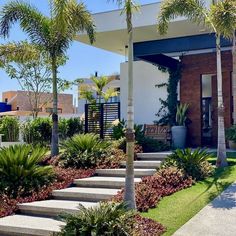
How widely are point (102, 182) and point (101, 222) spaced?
153 inches

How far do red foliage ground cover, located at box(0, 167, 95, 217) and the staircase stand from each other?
0.19 metres

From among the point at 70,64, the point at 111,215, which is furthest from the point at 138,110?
the point at 111,215

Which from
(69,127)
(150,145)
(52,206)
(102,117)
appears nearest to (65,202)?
(52,206)

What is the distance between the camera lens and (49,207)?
896 centimetres

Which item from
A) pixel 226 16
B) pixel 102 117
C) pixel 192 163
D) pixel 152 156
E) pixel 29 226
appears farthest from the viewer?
pixel 102 117

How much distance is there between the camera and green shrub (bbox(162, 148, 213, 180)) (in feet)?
35.5

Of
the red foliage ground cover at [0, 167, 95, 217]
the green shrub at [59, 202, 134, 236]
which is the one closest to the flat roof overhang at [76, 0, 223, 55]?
the red foliage ground cover at [0, 167, 95, 217]

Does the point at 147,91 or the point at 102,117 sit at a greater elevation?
the point at 147,91

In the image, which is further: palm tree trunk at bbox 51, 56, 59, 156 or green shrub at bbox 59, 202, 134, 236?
palm tree trunk at bbox 51, 56, 59, 156

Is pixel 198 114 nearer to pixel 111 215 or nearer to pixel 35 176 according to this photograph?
pixel 35 176

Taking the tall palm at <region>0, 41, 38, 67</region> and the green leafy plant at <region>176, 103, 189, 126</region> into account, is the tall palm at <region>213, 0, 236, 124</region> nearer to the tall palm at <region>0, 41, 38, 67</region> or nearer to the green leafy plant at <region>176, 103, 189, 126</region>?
the green leafy plant at <region>176, 103, 189, 126</region>

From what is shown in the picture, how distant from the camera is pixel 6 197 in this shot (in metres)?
9.70

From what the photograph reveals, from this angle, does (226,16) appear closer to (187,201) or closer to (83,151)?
(187,201)

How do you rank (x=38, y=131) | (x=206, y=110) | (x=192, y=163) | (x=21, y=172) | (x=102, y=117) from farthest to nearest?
(x=38, y=131) → (x=102, y=117) → (x=206, y=110) → (x=192, y=163) → (x=21, y=172)
